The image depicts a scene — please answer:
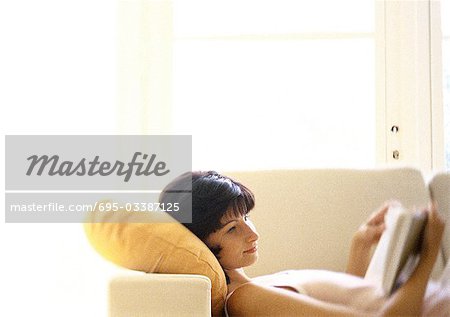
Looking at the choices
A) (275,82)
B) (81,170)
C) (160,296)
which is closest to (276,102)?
(275,82)

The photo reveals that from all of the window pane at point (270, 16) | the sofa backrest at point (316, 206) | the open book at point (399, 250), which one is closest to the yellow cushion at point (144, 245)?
the open book at point (399, 250)

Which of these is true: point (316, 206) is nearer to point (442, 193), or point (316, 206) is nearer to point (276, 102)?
point (442, 193)

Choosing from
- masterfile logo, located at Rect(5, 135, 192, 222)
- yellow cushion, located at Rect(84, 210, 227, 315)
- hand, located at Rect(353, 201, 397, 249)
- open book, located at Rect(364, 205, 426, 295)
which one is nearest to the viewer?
open book, located at Rect(364, 205, 426, 295)

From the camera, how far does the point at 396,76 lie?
3.20m

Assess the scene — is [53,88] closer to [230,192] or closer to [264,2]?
[264,2]

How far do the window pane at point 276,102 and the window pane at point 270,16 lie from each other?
0.18ft

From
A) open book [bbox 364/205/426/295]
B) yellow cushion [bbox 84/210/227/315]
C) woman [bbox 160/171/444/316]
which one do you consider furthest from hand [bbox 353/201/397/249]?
yellow cushion [bbox 84/210/227/315]

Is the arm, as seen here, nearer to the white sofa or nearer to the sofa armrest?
the white sofa

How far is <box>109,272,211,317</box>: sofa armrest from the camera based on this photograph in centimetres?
164

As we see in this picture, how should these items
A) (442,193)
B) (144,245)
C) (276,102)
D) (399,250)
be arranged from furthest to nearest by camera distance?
1. (276,102)
2. (442,193)
3. (144,245)
4. (399,250)

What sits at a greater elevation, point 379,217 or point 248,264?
point 379,217

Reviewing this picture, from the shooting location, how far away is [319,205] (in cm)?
243

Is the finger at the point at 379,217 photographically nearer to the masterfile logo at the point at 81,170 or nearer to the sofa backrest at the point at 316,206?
the sofa backrest at the point at 316,206

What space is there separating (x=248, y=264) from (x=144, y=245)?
32cm
